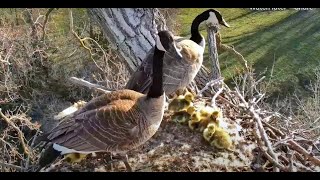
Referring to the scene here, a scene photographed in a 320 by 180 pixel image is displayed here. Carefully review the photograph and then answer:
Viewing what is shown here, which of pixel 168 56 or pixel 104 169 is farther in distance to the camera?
pixel 168 56

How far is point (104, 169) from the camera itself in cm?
237

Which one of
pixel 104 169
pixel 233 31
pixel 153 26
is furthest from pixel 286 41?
pixel 104 169

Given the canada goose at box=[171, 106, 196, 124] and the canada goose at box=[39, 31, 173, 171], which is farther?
the canada goose at box=[171, 106, 196, 124]

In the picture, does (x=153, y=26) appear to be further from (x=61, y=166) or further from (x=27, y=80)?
(x=27, y=80)

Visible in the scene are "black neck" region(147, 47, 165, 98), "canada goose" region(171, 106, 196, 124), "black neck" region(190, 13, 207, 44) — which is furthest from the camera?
"black neck" region(190, 13, 207, 44)

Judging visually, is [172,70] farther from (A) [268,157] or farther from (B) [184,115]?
(A) [268,157]

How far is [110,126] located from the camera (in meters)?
2.20

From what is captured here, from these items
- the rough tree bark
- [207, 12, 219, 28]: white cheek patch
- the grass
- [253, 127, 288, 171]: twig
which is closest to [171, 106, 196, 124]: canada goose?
[253, 127, 288, 171]: twig

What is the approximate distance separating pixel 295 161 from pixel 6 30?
3858mm

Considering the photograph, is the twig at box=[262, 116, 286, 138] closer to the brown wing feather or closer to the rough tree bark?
the brown wing feather

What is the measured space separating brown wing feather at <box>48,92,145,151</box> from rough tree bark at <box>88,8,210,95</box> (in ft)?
2.96

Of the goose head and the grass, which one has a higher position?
the goose head

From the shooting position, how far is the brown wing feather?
2.18 metres

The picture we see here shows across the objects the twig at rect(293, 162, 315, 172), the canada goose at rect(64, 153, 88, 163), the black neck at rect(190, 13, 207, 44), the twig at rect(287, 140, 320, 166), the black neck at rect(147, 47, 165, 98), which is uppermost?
the black neck at rect(190, 13, 207, 44)
